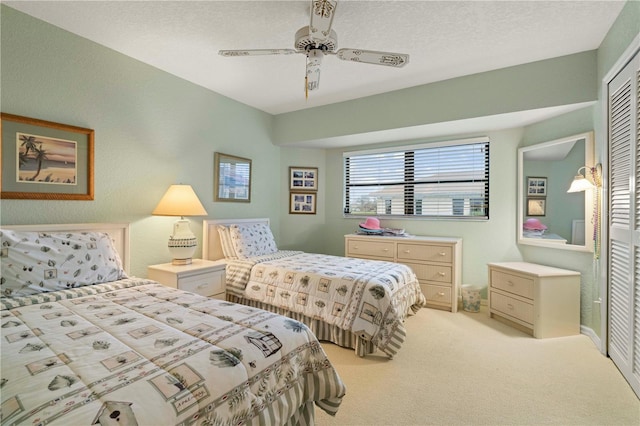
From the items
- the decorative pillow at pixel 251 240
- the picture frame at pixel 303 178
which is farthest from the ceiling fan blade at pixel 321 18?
the picture frame at pixel 303 178

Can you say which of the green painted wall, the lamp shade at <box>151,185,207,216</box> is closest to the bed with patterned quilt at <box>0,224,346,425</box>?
the green painted wall

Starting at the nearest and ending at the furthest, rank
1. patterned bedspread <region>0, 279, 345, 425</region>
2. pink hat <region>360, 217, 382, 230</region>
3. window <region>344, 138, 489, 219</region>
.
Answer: patterned bedspread <region>0, 279, 345, 425</region> → window <region>344, 138, 489, 219</region> → pink hat <region>360, 217, 382, 230</region>

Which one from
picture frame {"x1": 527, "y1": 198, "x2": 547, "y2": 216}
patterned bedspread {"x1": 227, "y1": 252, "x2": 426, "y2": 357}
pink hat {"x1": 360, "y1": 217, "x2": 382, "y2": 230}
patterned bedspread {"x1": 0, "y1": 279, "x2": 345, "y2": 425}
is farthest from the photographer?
pink hat {"x1": 360, "y1": 217, "x2": 382, "y2": 230}

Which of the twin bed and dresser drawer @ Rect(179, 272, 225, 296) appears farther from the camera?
dresser drawer @ Rect(179, 272, 225, 296)

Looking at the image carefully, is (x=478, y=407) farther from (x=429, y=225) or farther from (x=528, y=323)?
(x=429, y=225)

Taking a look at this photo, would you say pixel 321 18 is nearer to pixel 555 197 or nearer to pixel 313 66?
pixel 313 66

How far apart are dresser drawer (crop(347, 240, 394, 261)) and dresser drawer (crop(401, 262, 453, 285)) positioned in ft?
1.05

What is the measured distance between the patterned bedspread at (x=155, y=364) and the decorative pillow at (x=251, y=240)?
164 centimetres

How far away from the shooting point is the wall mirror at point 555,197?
2883 millimetres

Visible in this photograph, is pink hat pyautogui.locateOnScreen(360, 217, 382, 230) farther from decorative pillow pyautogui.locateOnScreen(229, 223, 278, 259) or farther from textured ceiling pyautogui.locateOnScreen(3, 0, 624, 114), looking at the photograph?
textured ceiling pyautogui.locateOnScreen(3, 0, 624, 114)

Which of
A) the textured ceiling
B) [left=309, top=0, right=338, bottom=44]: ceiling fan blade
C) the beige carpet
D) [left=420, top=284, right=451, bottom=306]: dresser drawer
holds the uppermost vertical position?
the textured ceiling

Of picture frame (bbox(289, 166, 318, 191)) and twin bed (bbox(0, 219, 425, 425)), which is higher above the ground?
picture frame (bbox(289, 166, 318, 191))

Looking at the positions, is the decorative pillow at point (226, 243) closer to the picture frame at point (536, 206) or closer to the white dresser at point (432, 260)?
the white dresser at point (432, 260)

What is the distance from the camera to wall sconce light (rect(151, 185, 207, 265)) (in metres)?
2.86
